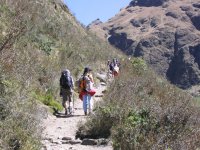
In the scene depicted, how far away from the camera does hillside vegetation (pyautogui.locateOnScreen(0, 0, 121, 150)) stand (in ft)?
26.1

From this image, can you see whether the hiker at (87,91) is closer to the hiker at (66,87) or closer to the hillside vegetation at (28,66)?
the hiker at (66,87)

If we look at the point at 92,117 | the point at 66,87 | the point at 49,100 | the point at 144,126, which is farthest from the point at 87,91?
the point at 144,126

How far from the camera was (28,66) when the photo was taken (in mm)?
12281

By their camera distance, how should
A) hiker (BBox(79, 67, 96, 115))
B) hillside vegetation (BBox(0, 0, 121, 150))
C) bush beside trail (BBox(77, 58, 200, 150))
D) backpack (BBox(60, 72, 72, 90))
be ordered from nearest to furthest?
bush beside trail (BBox(77, 58, 200, 150)) → hillside vegetation (BBox(0, 0, 121, 150)) → hiker (BBox(79, 67, 96, 115)) → backpack (BBox(60, 72, 72, 90))

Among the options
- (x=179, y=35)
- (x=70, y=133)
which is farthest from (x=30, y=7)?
(x=179, y=35)

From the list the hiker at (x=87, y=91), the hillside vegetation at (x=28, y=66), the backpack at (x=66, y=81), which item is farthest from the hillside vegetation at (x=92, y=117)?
the hiker at (x=87, y=91)

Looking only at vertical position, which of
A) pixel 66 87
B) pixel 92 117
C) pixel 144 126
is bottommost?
pixel 144 126

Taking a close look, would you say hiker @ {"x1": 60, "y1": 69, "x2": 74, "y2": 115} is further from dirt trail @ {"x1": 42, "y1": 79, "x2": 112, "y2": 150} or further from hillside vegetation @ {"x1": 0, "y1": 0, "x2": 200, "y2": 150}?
hillside vegetation @ {"x1": 0, "y1": 0, "x2": 200, "y2": 150}

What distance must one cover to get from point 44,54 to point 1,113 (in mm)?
11050

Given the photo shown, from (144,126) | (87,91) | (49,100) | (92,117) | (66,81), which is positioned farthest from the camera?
(49,100)

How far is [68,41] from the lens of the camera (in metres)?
25.6

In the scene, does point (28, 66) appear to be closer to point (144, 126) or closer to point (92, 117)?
point (92, 117)

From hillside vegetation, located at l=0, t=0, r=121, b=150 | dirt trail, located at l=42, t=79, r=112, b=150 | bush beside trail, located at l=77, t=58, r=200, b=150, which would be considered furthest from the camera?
dirt trail, located at l=42, t=79, r=112, b=150

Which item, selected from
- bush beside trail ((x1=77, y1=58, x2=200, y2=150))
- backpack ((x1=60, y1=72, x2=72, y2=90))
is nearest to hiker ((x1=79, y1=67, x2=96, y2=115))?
backpack ((x1=60, y1=72, x2=72, y2=90))
